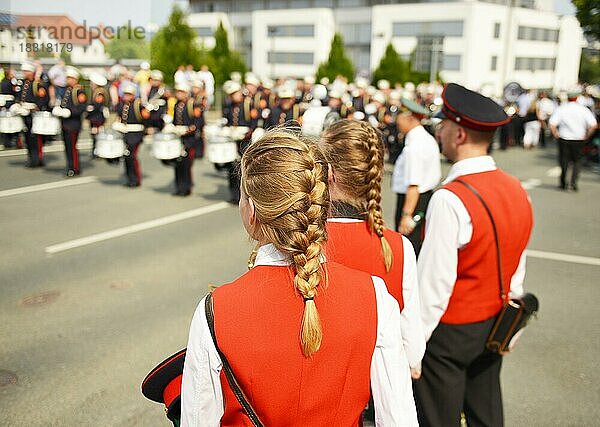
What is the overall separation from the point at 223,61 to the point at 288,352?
37.9 metres

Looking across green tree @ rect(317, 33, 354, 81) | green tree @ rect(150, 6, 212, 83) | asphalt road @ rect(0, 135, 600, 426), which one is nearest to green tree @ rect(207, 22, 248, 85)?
green tree @ rect(150, 6, 212, 83)

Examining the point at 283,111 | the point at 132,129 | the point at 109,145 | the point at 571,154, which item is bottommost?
the point at 571,154

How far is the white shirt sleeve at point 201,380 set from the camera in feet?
4.97

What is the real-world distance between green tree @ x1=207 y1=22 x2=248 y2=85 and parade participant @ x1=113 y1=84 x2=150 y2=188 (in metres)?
23.2

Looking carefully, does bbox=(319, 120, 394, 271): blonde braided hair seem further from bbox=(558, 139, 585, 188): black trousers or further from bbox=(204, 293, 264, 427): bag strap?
bbox=(558, 139, 585, 188): black trousers

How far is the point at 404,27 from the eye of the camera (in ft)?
188

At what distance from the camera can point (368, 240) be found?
7.99 feet

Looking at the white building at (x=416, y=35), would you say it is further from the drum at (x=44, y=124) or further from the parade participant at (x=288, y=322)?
the parade participant at (x=288, y=322)

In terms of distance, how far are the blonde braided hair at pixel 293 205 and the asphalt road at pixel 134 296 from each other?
2511 mm

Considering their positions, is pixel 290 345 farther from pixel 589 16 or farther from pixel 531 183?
pixel 589 16

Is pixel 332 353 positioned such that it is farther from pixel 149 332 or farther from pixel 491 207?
pixel 149 332

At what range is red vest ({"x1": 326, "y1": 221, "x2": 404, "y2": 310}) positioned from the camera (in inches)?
94.9

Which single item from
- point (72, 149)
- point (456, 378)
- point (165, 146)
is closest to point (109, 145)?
point (165, 146)

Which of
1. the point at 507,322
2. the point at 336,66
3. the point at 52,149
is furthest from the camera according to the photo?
the point at 336,66
